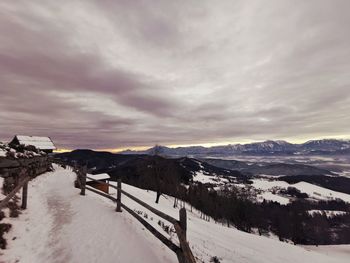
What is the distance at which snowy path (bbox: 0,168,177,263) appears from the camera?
7535mm

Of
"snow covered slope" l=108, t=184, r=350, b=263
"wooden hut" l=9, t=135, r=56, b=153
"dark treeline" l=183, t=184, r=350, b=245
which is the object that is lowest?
"dark treeline" l=183, t=184, r=350, b=245

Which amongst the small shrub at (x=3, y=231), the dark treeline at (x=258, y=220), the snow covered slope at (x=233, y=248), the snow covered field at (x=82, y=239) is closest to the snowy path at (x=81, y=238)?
the snow covered field at (x=82, y=239)

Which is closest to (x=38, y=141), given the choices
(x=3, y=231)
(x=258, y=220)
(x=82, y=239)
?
(x=3, y=231)

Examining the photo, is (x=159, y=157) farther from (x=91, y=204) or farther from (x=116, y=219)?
(x=116, y=219)

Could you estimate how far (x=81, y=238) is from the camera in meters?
9.02

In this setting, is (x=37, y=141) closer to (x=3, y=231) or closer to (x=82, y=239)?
(x=3, y=231)

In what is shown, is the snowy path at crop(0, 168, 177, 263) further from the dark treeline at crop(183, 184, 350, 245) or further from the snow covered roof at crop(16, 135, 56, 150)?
the dark treeline at crop(183, 184, 350, 245)

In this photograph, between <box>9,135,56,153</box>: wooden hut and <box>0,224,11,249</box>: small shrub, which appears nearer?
<box>0,224,11,249</box>: small shrub

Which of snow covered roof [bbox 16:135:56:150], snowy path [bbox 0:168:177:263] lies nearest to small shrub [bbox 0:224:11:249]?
snowy path [bbox 0:168:177:263]

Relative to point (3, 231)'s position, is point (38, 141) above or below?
above

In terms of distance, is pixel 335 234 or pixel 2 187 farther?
pixel 335 234

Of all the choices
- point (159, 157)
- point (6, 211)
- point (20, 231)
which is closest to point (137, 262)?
point (20, 231)

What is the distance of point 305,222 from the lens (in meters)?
139

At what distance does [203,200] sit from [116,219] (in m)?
108
